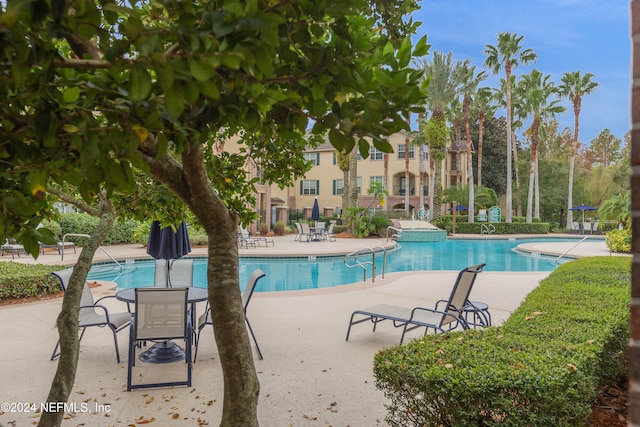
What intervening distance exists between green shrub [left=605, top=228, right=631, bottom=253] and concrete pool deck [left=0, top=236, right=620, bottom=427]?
1188cm

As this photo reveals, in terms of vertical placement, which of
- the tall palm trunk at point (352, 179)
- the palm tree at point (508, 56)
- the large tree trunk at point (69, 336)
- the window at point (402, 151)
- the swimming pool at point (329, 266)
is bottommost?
the swimming pool at point (329, 266)

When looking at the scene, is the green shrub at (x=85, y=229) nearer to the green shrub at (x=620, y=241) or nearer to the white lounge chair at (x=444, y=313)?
the white lounge chair at (x=444, y=313)

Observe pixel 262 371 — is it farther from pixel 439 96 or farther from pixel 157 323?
pixel 439 96

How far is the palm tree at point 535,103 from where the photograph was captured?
36.1 metres

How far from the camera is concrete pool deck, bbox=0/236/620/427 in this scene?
387 centimetres

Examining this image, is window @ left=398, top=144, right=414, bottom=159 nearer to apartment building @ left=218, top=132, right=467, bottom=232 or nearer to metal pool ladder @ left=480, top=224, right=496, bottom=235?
apartment building @ left=218, top=132, right=467, bottom=232

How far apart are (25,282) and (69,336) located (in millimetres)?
6591

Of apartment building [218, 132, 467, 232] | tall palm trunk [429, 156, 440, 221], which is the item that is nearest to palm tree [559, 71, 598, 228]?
apartment building [218, 132, 467, 232]

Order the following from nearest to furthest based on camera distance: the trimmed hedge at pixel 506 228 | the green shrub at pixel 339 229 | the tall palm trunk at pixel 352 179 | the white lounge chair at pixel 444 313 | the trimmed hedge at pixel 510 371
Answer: the trimmed hedge at pixel 510 371, the white lounge chair at pixel 444 313, the tall palm trunk at pixel 352 179, the green shrub at pixel 339 229, the trimmed hedge at pixel 506 228

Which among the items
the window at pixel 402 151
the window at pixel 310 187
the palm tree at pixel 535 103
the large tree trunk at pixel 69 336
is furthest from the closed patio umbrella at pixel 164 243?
the window at pixel 310 187

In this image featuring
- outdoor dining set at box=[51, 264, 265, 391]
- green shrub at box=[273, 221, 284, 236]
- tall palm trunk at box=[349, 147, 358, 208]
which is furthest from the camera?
green shrub at box=[273, 221, 284, 236]

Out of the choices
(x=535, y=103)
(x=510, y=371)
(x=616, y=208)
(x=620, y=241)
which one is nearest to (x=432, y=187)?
(x=535, y=103)

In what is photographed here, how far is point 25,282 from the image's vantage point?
335 inches

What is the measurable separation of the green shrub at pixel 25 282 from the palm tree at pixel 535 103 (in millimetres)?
34695
